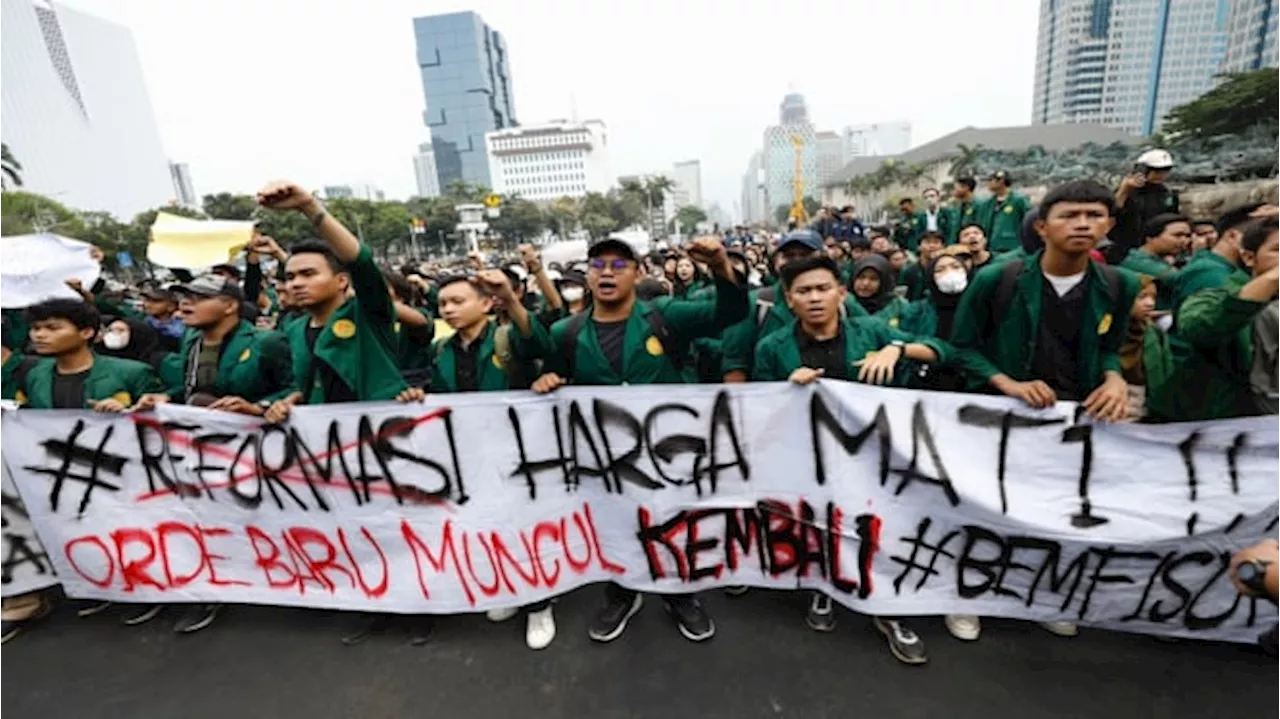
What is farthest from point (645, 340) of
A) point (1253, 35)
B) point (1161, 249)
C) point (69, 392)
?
point (1253, 35)

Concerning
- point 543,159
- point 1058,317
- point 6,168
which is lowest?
point 1058,317

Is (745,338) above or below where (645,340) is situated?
below

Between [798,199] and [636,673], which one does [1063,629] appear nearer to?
[636,673]

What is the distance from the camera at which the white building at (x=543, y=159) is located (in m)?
137

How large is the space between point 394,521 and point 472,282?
1.23m

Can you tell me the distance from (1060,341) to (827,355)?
909mm

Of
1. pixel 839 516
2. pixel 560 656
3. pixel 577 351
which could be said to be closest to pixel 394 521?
pixel 560 656

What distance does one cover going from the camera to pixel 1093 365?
96.7 inches

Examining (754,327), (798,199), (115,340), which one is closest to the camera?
(754,327)

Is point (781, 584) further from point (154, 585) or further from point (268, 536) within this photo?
point (154, 585)

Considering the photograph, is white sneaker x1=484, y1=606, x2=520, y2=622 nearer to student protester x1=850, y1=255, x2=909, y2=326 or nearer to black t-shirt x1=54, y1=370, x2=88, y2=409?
black t-shirt x1=54, y1=370, x2=88, y2=409

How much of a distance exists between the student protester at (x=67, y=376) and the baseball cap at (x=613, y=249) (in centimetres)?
237

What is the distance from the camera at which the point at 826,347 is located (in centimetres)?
270

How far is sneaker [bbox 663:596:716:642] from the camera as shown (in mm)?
2684
